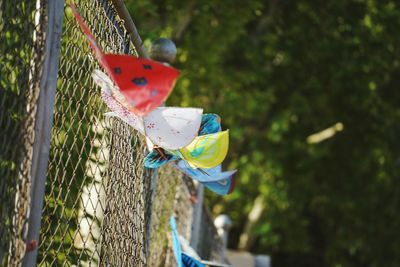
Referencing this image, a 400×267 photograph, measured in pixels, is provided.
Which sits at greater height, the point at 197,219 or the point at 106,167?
the point at 106,167

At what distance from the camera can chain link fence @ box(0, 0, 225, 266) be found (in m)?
2.46

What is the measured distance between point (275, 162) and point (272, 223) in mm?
1566

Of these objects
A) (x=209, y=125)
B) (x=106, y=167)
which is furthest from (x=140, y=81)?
(x=209, y=125)

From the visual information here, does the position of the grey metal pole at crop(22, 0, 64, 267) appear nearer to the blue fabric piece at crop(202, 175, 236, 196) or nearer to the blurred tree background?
the blue fabric piece at crop(202, 175, 236, 196)

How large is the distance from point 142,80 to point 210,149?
3.40 feet

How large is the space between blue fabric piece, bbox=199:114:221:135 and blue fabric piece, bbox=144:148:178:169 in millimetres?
162

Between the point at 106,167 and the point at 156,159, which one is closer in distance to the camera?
the point at 106,167

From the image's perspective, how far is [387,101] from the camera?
1476 cm

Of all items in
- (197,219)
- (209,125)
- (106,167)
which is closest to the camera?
(106,167)

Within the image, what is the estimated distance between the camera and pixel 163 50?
511 centimetres

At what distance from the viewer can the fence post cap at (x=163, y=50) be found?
5.10 meters

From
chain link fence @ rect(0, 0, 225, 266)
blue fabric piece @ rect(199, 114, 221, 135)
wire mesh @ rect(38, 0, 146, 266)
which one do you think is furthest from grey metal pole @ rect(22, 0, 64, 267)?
blue fabric piece @ rect(199, 114, 221, 135)

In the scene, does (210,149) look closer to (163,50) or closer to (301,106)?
(163,50)

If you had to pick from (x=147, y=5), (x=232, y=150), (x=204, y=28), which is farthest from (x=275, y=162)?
(x=147, y=5)
